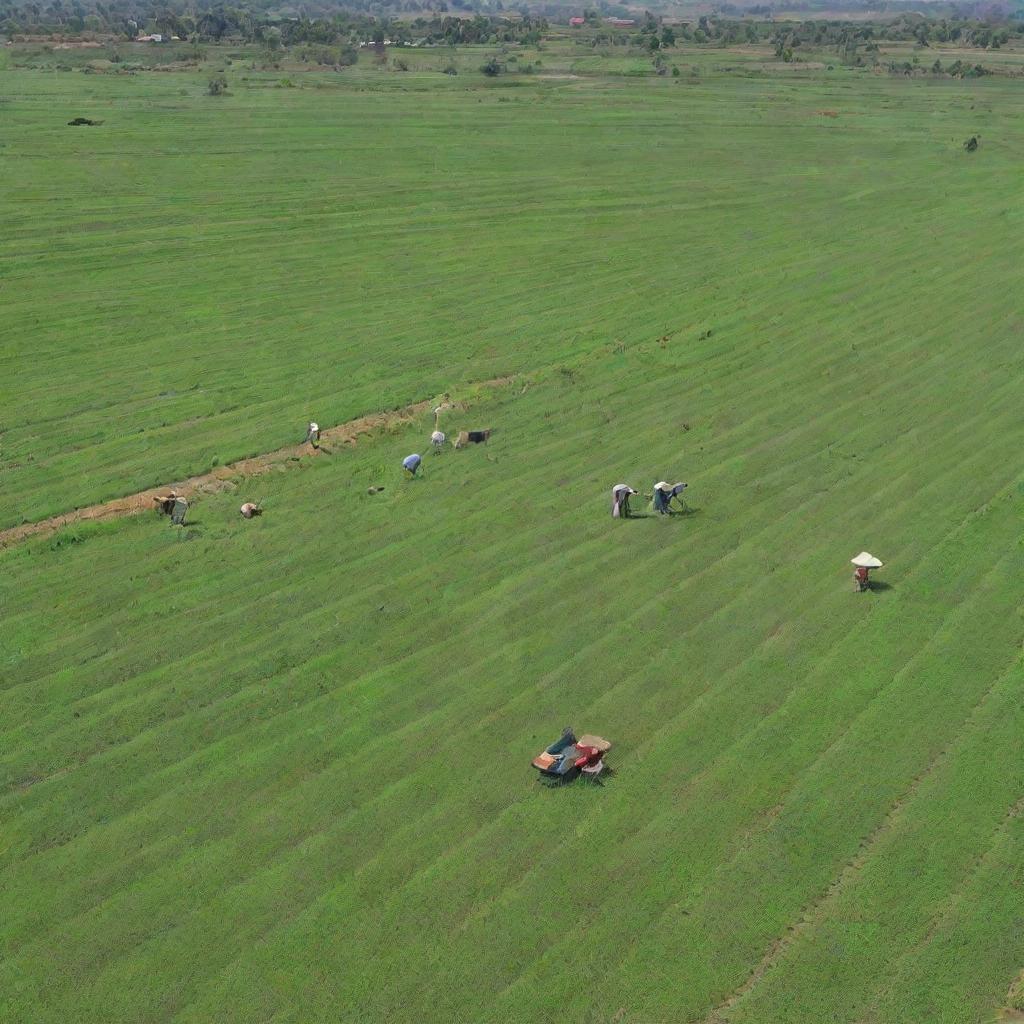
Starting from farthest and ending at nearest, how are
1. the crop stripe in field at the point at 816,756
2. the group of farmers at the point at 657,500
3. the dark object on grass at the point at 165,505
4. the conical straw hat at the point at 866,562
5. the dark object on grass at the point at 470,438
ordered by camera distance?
the dark object on grass at the point at 470,438 < the dark object on grass at the point at 165,505 < the group of farmers at the point at 657,500 < the conical straw hat at the point at 866,562 < the crop stripe in field at the point at 816,756

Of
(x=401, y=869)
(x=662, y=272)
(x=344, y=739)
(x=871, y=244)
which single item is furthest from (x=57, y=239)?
(x=401, y=869)

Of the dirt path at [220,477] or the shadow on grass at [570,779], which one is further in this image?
the dirt path at [220,477]

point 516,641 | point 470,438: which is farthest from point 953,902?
point 470,438

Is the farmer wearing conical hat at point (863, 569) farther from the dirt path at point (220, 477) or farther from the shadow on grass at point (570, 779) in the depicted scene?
the dirt path at point (220, 477)

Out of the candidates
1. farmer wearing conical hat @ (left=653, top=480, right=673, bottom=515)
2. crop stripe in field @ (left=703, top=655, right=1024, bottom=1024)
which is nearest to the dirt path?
farmer wearing conical hat @ (left=653, top=480, right=673, bottom=515)

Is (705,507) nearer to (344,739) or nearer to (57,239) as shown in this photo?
(344,739)

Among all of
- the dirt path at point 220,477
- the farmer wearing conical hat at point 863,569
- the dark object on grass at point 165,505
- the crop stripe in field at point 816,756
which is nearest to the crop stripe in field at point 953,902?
the crop stripe in field at point 816,756
